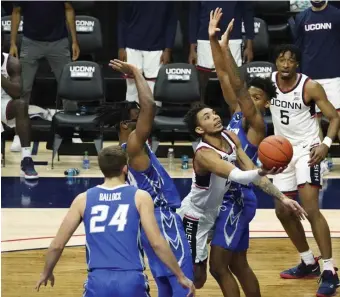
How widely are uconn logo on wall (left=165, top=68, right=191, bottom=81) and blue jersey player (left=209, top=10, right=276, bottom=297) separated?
4745 millimetres

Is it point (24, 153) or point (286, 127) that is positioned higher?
point (286, 127)

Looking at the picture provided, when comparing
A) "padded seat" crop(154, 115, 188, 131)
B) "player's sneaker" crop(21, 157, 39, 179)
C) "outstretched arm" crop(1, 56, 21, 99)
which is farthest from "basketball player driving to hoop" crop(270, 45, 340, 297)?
"outstretched arm" crop(1, 56, 21, 99)

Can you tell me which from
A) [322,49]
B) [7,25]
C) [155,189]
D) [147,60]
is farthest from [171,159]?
[155,189]

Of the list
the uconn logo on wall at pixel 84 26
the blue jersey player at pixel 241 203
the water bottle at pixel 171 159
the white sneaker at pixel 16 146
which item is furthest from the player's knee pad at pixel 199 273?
the uconn logo on wall at pixel 84 26

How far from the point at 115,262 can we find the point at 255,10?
8964 mm

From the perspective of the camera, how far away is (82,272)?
8672 millimetres

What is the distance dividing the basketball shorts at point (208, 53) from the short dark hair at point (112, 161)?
684 centimetres

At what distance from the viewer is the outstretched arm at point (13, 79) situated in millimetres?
12195

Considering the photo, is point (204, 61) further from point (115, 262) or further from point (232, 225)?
point (115, 262)

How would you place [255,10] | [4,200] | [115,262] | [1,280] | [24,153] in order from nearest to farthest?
1. [115,262]
2. [1,280]
3. [4,200]
4. [24,153]
5. [255,10]

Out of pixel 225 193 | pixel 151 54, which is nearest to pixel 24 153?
pixel 151 54

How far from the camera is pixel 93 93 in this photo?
1305 cm

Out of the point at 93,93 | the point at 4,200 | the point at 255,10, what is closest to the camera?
the point at 4,200

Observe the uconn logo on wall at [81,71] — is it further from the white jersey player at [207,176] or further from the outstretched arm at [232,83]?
the white jersey player at [207,176]
